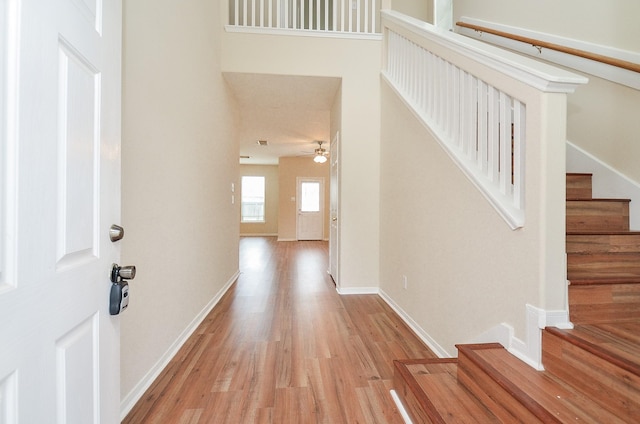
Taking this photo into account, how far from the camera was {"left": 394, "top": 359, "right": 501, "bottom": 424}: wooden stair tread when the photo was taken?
1214mm

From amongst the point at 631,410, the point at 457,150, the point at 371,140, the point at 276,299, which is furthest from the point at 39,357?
the point at 371,140

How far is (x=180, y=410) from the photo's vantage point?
1527mm

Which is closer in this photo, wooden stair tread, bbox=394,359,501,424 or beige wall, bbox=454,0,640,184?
wooden stair tread, bbox=394,359,501,424

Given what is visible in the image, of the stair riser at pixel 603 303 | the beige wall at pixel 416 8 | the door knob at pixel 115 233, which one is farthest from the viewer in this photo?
the beige wall at pixel 416 8

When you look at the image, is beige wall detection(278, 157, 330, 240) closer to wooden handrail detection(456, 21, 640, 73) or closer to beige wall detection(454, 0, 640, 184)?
wooden handrail detection(456, 21, 640, 73)

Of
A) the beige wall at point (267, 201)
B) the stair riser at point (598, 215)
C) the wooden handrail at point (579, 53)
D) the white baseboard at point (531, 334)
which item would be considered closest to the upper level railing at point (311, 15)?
the wooden handrail at point (579, 53)

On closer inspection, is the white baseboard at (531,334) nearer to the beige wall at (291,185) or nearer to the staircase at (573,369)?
the staircase at (573,369)

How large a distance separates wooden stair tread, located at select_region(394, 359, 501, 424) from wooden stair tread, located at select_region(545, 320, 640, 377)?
45cm

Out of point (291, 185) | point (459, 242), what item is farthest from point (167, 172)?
point (291, 185)

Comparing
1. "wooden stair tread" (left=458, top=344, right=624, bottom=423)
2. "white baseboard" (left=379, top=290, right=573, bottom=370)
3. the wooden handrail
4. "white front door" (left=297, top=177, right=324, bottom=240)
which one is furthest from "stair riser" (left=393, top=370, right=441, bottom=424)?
"white front door" (left=297, top=177, right=324, bottom=240)

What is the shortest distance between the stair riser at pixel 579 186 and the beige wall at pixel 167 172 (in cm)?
284

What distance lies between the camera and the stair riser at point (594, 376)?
Answer: 987mm

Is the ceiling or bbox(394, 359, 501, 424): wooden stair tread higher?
the ceiling

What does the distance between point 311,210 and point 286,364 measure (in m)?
7.56
